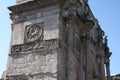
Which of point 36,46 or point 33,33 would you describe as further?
point 33,33

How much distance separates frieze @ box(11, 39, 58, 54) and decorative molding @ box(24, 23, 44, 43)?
31cm

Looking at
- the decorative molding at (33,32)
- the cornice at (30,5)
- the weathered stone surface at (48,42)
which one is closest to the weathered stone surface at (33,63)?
the weathered stone surface at (48,42)

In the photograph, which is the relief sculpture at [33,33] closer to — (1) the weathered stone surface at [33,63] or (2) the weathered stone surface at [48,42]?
(2) the weathered stone surface at [48,42]

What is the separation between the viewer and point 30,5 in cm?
1573

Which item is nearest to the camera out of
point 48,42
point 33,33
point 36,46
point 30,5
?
point 48,42

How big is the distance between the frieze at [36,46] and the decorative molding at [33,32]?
1.00 ft

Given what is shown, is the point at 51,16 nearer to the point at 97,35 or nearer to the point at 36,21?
the point at 36,21

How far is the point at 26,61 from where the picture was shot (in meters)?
14.4

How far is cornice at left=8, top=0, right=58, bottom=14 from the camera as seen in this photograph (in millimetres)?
15222

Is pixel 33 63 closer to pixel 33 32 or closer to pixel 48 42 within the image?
pixel 48 42

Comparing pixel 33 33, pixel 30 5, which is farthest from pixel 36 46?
pixel 30 5

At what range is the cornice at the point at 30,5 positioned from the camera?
15222mm

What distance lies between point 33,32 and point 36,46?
1012mm

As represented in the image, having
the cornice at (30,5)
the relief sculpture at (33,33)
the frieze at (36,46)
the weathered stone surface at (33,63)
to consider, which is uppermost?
the cornice at (30,5)
